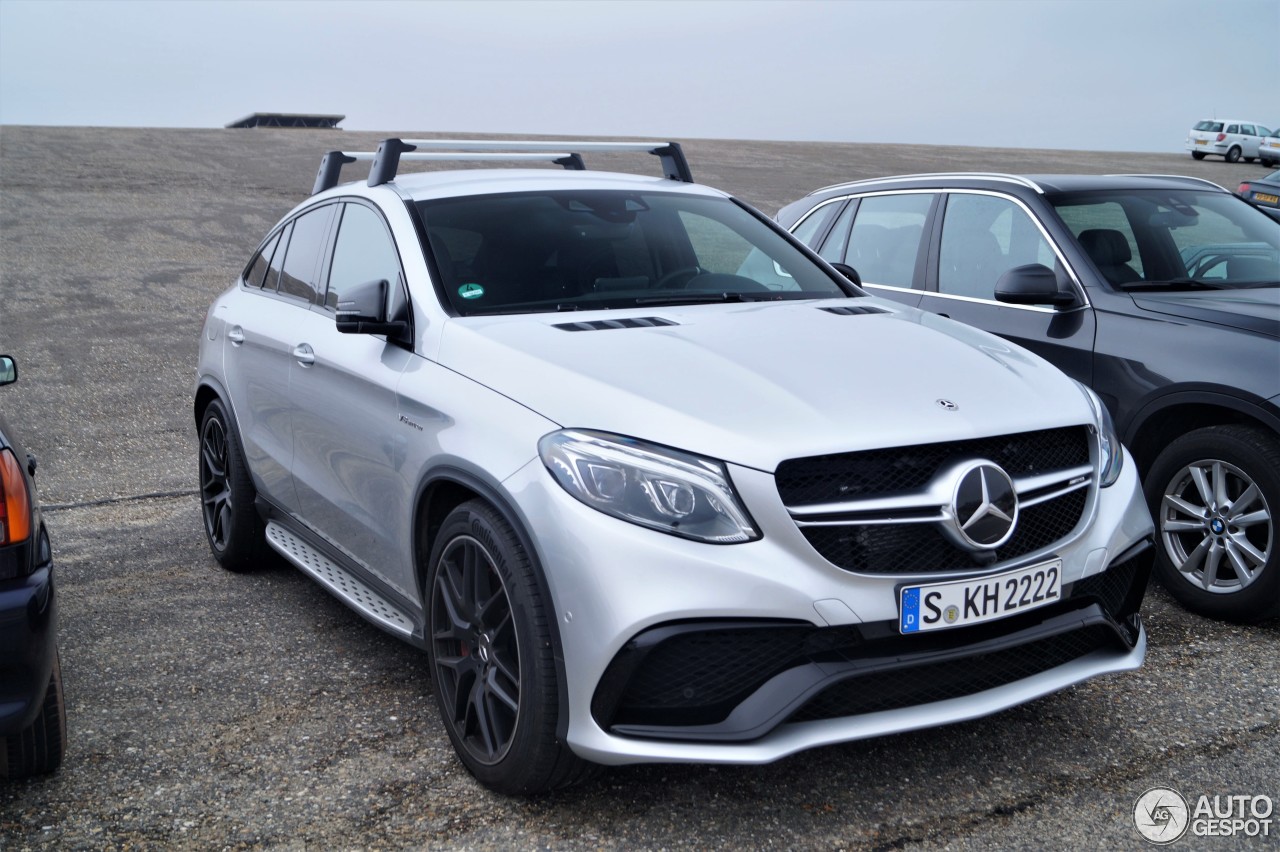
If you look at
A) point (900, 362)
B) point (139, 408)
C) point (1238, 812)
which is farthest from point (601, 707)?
point (139, 408)

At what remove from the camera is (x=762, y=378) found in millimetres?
3332

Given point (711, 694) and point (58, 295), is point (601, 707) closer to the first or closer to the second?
point (711, 694)

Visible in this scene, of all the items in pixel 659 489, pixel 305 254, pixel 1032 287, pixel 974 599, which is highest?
pixel 1032 287

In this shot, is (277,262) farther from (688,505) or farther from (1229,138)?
(1229,138)

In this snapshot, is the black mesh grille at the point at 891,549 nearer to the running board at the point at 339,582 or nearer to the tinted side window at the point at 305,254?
the running board at the point at 339,582

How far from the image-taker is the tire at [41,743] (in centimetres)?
344

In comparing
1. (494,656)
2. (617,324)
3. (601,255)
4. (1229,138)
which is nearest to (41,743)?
(494,656)

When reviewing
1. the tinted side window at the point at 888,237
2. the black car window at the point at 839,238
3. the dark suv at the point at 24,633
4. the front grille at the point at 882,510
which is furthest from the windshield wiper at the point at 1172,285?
the dark suv at the point at 24,633

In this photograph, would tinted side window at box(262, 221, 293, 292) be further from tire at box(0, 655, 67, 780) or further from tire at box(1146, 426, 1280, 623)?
tire at box(1146, 426, 1280, 623)

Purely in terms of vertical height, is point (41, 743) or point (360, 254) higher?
point (360, 254)

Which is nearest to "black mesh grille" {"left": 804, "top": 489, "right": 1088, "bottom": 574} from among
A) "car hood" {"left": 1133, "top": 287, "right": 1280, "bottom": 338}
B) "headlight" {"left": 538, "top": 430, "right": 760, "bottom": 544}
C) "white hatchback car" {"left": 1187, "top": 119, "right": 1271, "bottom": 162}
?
"headlight" {"left": 538, "top": 430, "right": 760, "bottom": 544}

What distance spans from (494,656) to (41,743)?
4.31ft

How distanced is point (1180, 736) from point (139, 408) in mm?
7913

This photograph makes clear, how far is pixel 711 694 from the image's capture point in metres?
2.98
